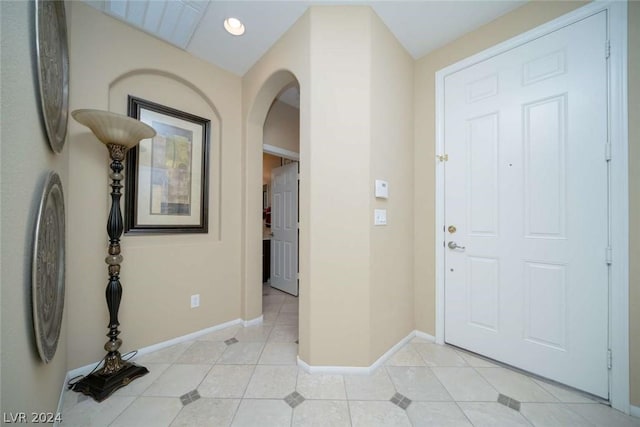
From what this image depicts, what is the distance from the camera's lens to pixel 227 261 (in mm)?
2396

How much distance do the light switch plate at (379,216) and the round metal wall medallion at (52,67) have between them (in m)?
1.81

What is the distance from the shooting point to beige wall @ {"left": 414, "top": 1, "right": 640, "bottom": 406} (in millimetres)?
1302

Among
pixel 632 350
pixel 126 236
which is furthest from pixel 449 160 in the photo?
pixel 126 236

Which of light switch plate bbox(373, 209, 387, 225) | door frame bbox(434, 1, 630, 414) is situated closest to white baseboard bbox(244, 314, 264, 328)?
Answer: light switch plate bbox(373, 209, 387, 225)

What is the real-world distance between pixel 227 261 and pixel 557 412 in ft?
8.86

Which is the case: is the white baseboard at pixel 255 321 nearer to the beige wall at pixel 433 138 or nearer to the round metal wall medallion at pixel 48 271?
the round metal wall medallion at pixel 48 271

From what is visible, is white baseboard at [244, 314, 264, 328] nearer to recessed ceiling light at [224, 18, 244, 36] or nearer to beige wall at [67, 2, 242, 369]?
beige wall at [67, 2, 242, 369]

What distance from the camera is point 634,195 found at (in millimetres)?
1307

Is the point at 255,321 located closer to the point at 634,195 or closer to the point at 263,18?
the point at 263,18

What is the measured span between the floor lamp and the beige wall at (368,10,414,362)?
5.54 ft

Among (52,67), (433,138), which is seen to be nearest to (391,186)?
(433,138)

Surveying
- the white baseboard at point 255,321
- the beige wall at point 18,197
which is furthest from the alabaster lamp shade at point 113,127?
the white baseboard at point 255,321

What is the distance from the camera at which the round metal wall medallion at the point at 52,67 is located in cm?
88

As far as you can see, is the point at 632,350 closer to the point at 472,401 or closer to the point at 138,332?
the point at 472,401
